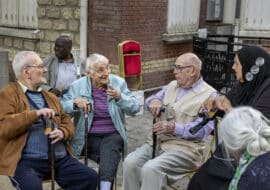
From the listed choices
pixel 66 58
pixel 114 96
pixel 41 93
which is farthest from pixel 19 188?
pixel 66 58

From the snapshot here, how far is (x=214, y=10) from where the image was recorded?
982 cm

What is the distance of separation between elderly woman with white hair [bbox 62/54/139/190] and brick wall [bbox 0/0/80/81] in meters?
3.76

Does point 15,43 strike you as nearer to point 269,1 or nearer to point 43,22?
point 43,22

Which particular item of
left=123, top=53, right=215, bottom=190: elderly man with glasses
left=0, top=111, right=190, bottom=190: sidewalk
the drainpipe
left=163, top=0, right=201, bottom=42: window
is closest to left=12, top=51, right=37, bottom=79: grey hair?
left=123, top=53, right=215, bottom=190: elderly man with glasses

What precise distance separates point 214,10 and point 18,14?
13.5ft

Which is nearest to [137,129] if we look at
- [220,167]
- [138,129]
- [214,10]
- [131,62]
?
[138,129]

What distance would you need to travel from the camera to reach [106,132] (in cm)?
410

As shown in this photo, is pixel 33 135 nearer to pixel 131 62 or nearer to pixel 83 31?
pixel 131 62

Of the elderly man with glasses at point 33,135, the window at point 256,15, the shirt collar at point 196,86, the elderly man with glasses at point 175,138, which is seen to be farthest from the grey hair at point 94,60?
the window at point 256,15

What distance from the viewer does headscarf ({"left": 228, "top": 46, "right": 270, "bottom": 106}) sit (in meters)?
3.57

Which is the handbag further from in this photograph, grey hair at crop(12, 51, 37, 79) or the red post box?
the red post box

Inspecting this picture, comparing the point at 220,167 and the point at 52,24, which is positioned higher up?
the point at 52,24

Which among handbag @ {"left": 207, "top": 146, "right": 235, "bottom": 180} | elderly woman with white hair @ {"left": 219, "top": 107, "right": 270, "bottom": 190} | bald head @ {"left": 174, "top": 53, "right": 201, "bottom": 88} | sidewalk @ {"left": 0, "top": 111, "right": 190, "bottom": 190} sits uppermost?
bald head @ {"left": 174, "top": 53, "right": 201, "bottom": 88}

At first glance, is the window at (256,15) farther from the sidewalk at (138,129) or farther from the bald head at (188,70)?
the bald head at (188,70)
